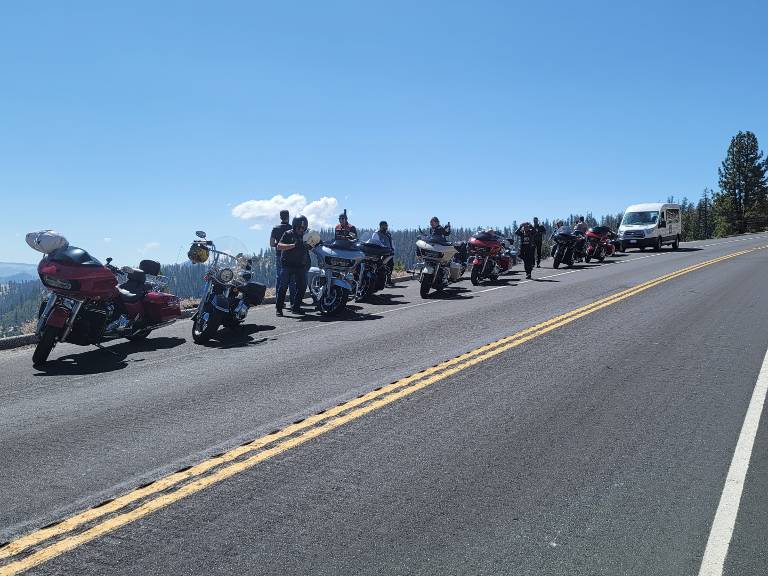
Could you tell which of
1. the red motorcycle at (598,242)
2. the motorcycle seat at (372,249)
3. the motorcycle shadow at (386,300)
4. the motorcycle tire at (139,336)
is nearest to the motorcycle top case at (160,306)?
the motorcycle tire at (139,336)

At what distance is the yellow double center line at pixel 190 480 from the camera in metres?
3.23

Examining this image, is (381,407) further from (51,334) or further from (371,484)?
(51,334)

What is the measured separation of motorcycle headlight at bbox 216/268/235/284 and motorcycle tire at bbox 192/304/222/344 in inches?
18.9

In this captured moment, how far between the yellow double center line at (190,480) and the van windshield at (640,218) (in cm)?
3245

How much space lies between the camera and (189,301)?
14.8 m

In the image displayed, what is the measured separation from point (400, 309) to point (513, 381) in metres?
6.66

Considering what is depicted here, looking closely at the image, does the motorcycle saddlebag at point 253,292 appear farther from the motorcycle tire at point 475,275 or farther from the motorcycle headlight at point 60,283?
the motorcycle tire at point 475,275

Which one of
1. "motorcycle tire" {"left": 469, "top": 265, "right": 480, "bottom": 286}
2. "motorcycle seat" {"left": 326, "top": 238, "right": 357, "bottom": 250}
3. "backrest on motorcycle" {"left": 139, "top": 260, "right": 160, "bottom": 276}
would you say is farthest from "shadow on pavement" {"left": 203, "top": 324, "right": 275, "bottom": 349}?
"motorcycle tire" {"left": 469, "top": 265, "right": 480, "bottom": 286}

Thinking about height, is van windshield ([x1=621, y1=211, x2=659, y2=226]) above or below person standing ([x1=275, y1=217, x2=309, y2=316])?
above

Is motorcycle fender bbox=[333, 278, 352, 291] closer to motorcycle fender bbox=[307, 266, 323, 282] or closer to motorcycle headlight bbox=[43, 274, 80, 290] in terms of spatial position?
motorcycle fender bbox=[307, 266, 323, 282]

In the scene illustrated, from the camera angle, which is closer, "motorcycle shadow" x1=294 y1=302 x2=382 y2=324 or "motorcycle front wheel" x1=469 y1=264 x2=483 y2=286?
"motorcycle shadow" x1=294 y1=302 x2=382 y2=324

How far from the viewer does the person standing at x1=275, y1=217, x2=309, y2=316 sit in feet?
42.3

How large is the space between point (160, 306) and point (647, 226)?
32114 mm

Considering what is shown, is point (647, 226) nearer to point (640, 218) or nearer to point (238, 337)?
point (640, 218)
